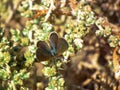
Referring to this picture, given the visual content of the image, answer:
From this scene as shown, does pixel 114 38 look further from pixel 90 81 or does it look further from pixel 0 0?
pixel 0 0

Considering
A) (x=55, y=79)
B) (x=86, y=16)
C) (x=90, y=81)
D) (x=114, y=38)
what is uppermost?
(x=86, y=16)

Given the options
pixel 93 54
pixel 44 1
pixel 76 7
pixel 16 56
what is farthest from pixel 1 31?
pixel 93 54

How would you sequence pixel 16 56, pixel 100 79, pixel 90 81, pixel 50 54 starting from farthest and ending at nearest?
pixel 90 81
pixel 100 79
pixel 16 56
pixel 50 54

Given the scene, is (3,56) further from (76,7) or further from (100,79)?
(100,79)

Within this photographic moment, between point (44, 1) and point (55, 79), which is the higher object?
point (44, 1)

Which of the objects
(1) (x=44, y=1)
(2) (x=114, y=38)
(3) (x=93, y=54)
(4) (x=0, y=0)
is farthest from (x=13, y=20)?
(2) (x=114, y=38)

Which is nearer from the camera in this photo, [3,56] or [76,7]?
[3,56]

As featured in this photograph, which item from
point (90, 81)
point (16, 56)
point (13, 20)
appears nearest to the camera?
point (16, 56)
